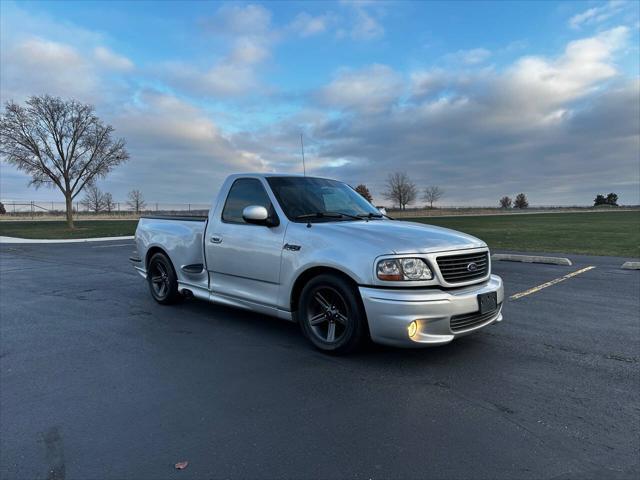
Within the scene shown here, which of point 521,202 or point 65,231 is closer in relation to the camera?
point 65,231

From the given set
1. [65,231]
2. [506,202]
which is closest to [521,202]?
[506,202]

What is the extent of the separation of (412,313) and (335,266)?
2.72 feet

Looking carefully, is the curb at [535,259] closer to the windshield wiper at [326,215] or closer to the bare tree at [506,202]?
the windshield wiper at [326,215]

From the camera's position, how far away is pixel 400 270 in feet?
12.3

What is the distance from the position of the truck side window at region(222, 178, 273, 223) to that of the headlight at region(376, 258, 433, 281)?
1.78m

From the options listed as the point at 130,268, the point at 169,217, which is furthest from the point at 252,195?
the point at 130,268

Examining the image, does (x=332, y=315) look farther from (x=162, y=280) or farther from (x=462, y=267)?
(x=162, y=280)

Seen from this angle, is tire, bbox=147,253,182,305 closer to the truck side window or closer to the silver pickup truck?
the silver pickup truck

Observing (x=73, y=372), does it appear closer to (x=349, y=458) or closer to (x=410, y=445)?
A: (x=349, y=458)

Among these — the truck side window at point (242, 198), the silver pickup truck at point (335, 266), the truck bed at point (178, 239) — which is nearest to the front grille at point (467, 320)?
the silver pickup truck at point (335, 266)

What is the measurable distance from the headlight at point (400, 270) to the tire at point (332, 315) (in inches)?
13.9

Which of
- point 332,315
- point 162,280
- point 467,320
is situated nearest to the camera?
point 467,320

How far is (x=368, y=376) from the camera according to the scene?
12.3ft

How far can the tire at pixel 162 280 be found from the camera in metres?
6.31
